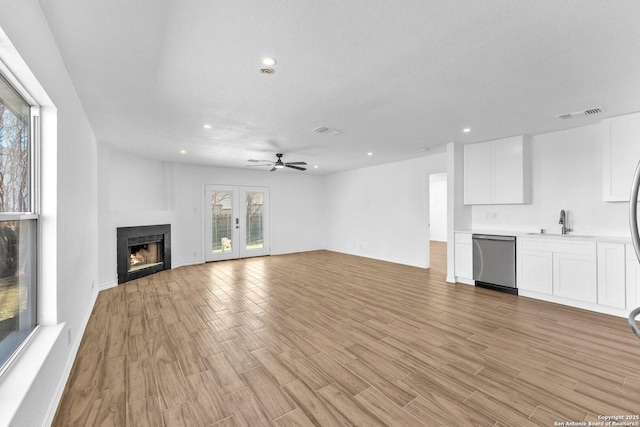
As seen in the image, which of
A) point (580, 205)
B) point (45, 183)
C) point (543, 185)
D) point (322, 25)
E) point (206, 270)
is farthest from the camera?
point (206, 270)

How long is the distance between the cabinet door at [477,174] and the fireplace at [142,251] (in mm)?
6607

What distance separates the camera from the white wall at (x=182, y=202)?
511cm

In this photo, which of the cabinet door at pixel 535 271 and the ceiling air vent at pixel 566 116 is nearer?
the ceiling air vent at pixel 566 116

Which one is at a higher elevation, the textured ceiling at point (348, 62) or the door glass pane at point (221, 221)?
the textured ceiling at point (348, 62)

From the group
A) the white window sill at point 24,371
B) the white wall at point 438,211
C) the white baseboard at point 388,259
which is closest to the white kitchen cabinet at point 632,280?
the white baseboard at point 388,259

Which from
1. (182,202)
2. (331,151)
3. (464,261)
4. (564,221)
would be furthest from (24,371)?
(564,221)

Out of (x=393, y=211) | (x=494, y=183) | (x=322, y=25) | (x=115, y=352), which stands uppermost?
(x=322, y=25)

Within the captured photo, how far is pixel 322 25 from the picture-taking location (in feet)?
6.04

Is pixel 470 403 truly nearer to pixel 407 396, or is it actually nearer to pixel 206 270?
pixel 407 396

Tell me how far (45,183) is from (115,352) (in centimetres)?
174

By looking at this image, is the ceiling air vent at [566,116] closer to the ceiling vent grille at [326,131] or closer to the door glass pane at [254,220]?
the ceiling vent grille at [326,131]

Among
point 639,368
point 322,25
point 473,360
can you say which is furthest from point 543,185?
point 322,25

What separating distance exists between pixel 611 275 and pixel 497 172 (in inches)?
82.7

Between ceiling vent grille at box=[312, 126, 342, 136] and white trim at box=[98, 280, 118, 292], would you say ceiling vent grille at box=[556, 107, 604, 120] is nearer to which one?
ceiling vent grille at box=[312, 126, 342, 136]
